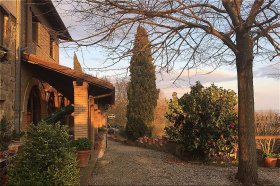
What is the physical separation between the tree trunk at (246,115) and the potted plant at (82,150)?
4106mm

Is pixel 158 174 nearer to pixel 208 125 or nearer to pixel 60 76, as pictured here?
pixel 208 125

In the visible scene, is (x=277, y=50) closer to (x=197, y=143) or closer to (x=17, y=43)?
(x=197, y=143)

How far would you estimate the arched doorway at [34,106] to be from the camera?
14.7 meters

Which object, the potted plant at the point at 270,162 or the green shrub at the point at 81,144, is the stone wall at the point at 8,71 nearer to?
the green shrub at the point at 81,144

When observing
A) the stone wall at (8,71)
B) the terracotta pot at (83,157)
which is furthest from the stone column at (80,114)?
the stone wall at (8,71)

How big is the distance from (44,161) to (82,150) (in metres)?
4.15

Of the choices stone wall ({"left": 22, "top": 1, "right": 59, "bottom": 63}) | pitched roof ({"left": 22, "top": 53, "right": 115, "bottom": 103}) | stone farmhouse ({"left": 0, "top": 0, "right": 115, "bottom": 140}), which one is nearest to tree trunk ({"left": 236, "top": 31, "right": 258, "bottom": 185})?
stone farmhouse ({"left": 0, "top": 0, "right": 115, "bottom": 140})

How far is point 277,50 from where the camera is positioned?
995 centimetres

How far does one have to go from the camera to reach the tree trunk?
8959mm

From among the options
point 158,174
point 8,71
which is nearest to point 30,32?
point 8,71

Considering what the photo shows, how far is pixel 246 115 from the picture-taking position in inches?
355

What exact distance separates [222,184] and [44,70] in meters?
7.93

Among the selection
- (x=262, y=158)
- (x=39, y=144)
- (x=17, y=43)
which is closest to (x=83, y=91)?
(x=17, y=43)

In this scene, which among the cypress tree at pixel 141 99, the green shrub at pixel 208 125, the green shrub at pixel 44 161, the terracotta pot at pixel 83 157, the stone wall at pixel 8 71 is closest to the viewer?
the green shrub at pixel 44 161
